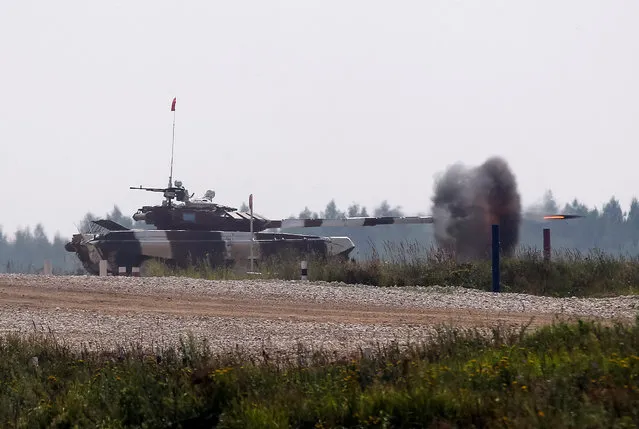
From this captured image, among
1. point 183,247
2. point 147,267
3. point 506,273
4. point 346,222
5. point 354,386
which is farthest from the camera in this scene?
point 346,222

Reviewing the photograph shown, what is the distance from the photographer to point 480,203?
3325cm

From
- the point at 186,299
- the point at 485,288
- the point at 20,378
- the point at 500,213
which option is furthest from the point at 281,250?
the point at 20,378

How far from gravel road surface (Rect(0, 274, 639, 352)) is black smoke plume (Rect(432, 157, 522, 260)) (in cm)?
1233

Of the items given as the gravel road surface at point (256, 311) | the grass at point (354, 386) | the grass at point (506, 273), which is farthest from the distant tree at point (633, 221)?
the grass at point (354, 386)

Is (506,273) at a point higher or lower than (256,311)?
higher

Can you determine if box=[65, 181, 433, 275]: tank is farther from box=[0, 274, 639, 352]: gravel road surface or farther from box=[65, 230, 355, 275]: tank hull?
box=[0, 274, 639, 352]: gravel road surface

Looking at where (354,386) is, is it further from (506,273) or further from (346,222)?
(346,222)

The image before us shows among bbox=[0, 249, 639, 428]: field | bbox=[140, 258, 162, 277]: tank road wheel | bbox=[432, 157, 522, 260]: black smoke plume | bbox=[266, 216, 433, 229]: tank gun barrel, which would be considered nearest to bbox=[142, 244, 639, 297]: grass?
bbox=[0, 249, 639, 428]: field

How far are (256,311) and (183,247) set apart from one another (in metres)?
A: 16.1

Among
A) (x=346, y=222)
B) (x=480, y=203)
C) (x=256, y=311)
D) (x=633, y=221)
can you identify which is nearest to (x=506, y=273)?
(x=256, y=311)

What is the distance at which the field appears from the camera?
7625mm

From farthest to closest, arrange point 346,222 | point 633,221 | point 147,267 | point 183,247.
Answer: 1. point 633,221
2. point 346,222
3. point 183,247
4. point 147,267

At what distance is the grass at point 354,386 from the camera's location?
291 inches

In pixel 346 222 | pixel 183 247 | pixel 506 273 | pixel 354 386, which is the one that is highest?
pixel 346 222
